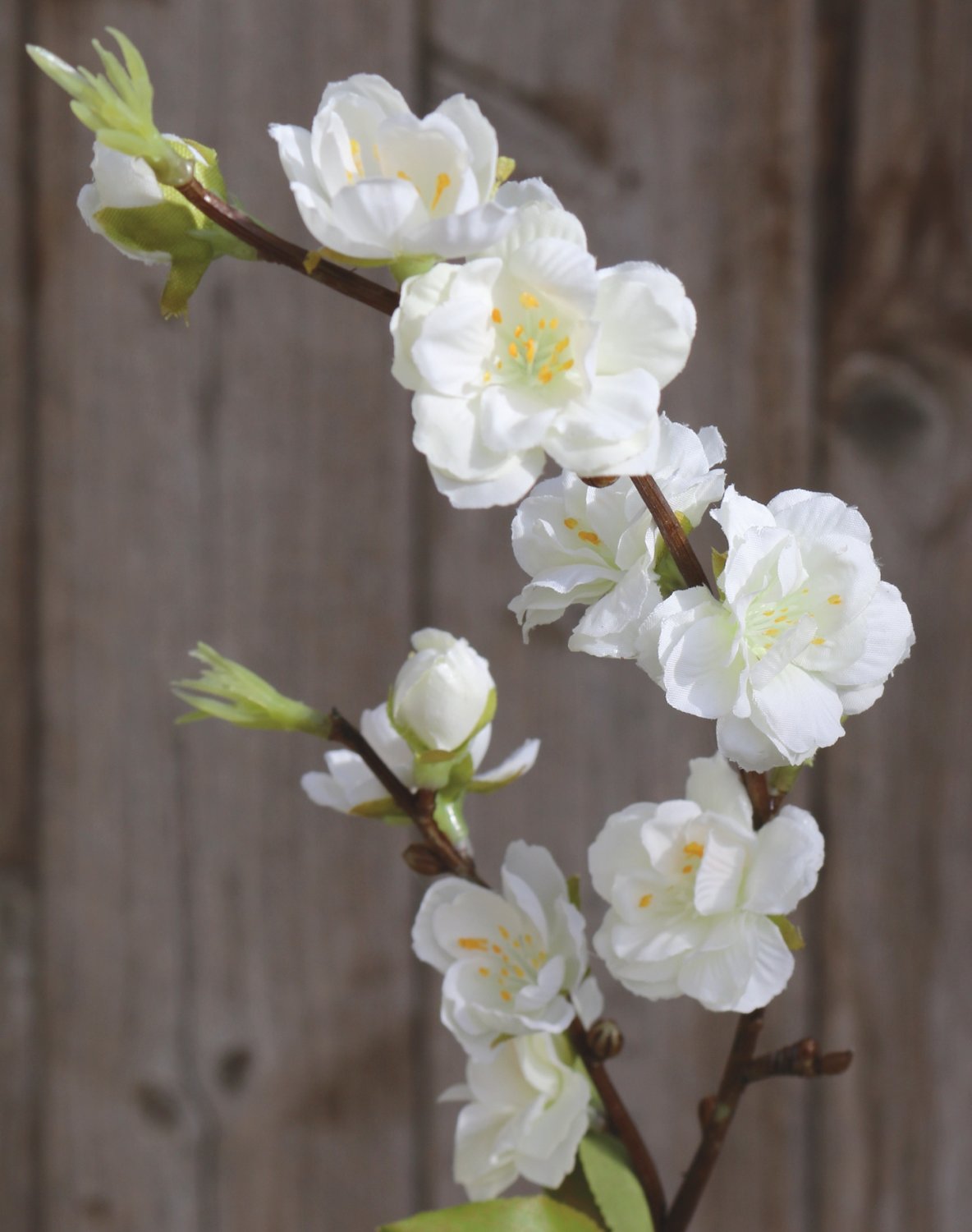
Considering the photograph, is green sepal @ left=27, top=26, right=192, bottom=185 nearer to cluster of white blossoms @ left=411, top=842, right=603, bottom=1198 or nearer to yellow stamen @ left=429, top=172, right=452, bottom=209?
yellow stamen @ left=429, top=172, right=452, bottom=209

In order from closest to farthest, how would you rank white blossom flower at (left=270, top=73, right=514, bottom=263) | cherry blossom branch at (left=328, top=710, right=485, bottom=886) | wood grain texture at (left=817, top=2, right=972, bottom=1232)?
1. white blossom flower at (left=270, top=73, right=514, bottom=263)
2. cherry blossom branch at (left=328, top=710, right=485, bottom=886)
3. wood grain texture at (left=817, top=2, right=972, bottom=1232)

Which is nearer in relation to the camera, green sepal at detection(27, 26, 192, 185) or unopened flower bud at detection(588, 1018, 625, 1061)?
green sepal at detection(27, 26, 192, 185)

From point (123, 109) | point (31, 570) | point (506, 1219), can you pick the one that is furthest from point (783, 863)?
point (31, 570)

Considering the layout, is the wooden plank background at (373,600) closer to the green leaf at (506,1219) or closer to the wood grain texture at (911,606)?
the wood grain texture at (911,606)

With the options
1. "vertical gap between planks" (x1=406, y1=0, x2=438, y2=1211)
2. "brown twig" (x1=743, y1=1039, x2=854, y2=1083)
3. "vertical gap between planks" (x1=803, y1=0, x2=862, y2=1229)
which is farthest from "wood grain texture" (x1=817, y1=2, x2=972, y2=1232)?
"brown twig" (x1=743, y1=1039, x2=854, y2=1083)

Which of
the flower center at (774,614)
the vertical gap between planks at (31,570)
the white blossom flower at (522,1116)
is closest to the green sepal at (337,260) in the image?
the flower center at (774,614)
